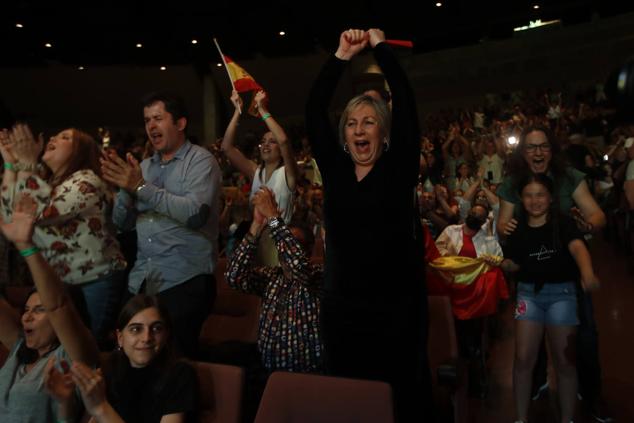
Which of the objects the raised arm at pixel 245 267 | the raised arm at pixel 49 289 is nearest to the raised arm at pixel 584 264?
the raised arm at pixel 245 267

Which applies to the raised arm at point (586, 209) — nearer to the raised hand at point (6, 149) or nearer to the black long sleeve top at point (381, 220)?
the black long sleeve top at point (381, 220)

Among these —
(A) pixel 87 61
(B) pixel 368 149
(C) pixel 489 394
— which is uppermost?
(A) pixel 87 61

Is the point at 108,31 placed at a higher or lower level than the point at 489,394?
Answer: higher

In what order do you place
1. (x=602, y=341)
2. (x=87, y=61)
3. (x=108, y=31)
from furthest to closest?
(x=87, y=61) < (x=108, y=31) < (x=602, y=341)

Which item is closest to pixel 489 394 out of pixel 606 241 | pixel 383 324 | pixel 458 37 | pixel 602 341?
pixel 602 341

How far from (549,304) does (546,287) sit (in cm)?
7

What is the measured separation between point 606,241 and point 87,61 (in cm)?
1169

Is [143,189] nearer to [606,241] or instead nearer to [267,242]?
[267,242]

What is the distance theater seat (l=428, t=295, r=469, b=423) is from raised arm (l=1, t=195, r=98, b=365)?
111 cm

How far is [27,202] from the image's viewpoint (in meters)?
1.68

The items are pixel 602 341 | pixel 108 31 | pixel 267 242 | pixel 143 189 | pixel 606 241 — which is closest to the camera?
pixel 143 189

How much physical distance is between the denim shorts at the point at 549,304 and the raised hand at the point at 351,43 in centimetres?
127

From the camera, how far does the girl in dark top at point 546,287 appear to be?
7.65 ft

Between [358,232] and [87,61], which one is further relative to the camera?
[87,61]
